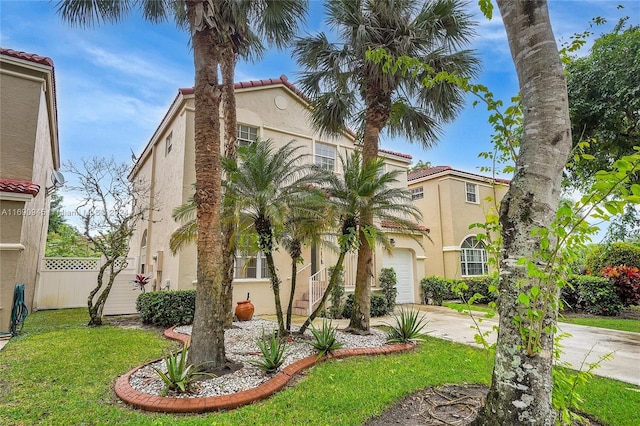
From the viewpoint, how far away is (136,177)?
71.3 ft

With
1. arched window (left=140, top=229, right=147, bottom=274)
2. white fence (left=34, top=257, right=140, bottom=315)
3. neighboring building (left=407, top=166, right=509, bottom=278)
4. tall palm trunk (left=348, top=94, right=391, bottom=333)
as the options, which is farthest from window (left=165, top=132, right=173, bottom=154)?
neighboring building (left=407, top=166, right=509, bottom=278)

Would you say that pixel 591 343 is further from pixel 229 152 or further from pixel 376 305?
pixel 229 152

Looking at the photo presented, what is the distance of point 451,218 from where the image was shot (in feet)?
64.5

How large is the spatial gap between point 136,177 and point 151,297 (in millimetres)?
14125

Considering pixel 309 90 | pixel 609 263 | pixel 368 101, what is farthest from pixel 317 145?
pixel 609 263

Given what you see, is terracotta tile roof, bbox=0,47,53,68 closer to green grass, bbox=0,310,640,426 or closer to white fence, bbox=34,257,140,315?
green grass, bbox=0,310,640,426

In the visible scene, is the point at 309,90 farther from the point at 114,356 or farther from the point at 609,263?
the point at 609,263

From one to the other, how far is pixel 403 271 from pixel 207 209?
12782 millimetres

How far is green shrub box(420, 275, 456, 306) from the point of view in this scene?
1642 cm

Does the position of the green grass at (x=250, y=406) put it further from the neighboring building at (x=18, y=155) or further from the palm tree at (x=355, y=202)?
the palm tree at (x=355, y=202)

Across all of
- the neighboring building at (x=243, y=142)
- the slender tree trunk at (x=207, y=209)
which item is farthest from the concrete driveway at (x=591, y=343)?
the slender tree trunk at (x=207, y=209)

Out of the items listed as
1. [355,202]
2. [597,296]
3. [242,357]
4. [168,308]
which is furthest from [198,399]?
[597,296]

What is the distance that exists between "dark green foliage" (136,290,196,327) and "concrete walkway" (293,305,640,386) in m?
3.51

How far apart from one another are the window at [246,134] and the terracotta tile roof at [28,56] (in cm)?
625
